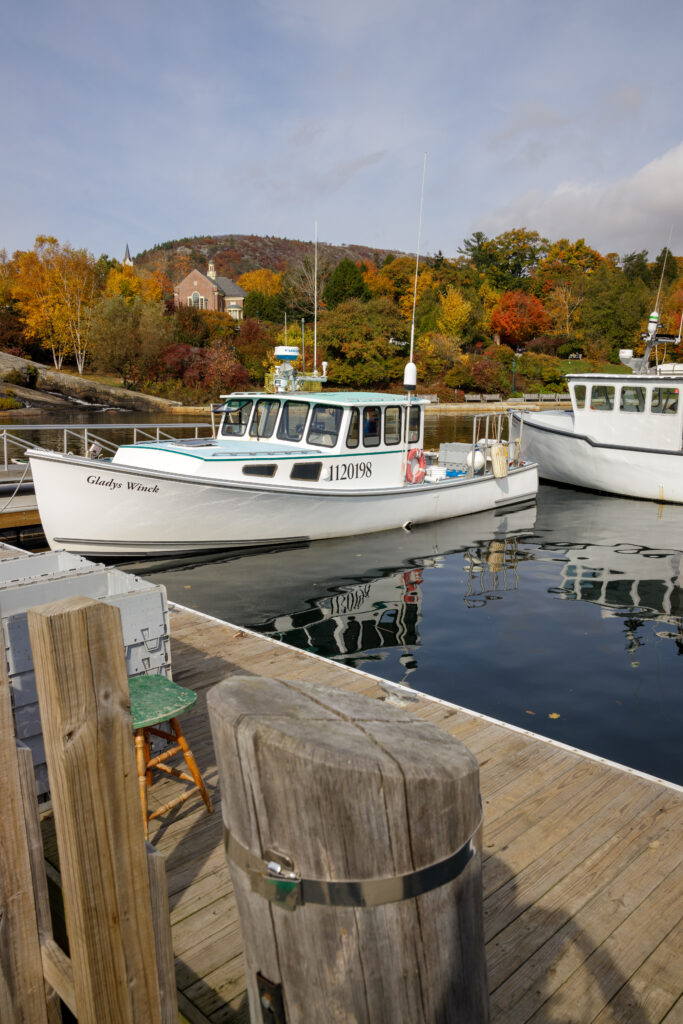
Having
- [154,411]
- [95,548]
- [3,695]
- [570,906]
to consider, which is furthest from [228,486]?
[154,411]

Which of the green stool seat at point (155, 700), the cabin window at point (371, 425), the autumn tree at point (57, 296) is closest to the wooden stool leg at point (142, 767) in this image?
the green stool seat at point (155, 700)

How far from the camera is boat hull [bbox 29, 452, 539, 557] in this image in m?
11.5

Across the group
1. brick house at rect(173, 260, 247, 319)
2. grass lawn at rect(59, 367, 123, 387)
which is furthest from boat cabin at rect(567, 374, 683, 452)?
brick house at rect(173, 260, 247, 319)

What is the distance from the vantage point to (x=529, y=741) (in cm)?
489

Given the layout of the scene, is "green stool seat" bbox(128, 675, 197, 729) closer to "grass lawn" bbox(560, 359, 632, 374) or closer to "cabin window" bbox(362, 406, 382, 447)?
"cabin window" bbox(362, 406, 382, 447)

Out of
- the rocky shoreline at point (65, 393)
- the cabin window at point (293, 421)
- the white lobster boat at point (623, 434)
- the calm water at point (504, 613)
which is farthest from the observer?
the rocky shoreline at point (65, 393)

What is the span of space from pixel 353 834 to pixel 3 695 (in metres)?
1.03

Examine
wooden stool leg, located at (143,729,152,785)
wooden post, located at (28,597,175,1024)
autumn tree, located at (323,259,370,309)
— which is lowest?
wooden stool leg, located at (143,729,152,785)

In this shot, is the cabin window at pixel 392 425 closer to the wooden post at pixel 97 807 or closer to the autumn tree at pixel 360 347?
the wooden post at pixel 97 807

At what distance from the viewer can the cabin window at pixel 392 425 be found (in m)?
14.1

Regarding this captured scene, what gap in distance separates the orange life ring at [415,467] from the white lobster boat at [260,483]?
0.02 m

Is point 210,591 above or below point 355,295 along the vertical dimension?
below

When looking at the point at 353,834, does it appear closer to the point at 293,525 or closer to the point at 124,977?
the point at 124,977

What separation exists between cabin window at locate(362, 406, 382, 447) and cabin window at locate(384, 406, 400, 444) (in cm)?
19
